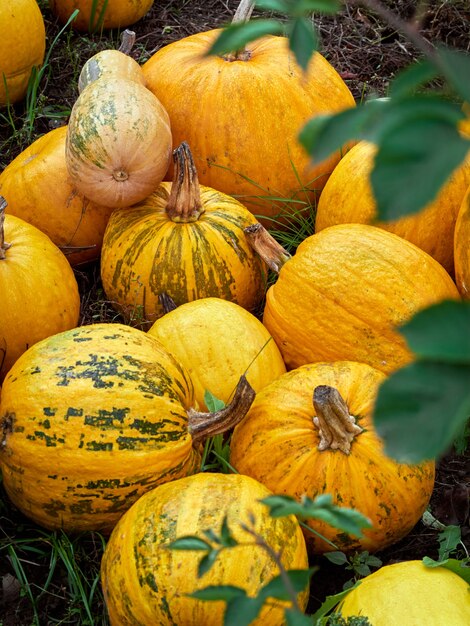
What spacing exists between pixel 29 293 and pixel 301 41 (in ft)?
6.88

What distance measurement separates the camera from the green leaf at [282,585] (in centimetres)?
101

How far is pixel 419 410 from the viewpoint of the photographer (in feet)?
2.14

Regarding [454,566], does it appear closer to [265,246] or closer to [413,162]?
[265,246]

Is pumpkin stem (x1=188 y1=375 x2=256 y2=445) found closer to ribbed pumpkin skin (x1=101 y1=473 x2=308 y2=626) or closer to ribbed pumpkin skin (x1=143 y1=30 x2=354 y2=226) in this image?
ribbed pumpkin skin (x1=101 y1=473 x2=308 y2=626)

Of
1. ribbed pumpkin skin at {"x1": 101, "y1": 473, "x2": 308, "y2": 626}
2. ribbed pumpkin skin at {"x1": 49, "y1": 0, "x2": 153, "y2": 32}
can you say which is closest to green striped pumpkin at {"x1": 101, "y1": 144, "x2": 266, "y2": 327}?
ribbed pumpkin skin at {"x1": 101, "y1": 473, "x2": 308, "y2": 626}

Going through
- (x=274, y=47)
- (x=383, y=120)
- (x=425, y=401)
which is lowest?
(x=274, y=47)

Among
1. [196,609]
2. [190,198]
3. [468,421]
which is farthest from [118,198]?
[196,609]

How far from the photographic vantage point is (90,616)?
2289 mm

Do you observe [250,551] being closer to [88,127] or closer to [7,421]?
[7,421]

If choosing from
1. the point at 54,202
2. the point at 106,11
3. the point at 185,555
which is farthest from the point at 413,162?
the point at 106,11

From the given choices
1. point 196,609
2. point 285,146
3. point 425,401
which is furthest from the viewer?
point 285,146

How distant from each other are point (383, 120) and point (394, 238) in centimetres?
211

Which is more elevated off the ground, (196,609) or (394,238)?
(394,238)

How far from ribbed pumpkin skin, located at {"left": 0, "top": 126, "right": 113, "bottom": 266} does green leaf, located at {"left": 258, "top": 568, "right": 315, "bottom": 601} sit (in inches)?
94.6
